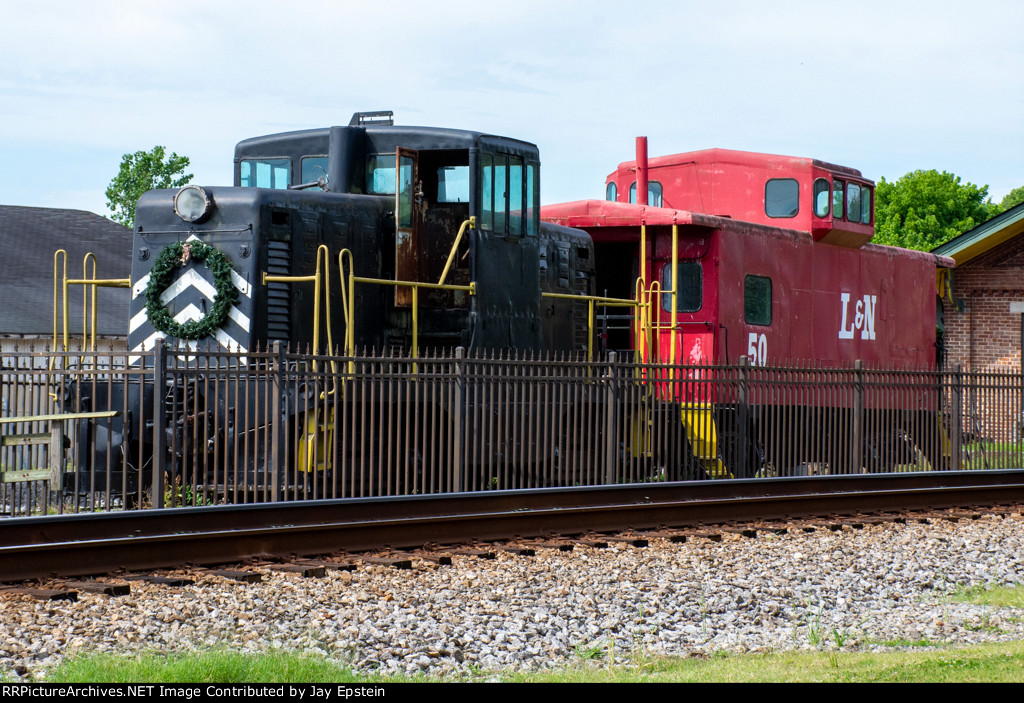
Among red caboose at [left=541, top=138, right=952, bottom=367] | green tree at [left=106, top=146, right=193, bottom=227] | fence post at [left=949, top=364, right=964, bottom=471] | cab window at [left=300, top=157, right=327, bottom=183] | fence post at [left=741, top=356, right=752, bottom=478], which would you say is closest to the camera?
cab window at [left=300, top=157, right=327, bottom=183]

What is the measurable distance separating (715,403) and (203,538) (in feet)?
22.3

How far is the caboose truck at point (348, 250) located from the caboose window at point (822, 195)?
5414mm

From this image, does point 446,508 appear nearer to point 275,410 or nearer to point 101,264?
point 275,410

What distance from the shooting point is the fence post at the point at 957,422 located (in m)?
15.6

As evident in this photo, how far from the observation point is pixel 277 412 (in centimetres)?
1028

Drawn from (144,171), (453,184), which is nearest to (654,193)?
(453,184)

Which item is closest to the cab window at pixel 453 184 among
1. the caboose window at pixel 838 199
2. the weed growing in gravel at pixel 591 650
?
the weed growing in gravel at pixel 591 650

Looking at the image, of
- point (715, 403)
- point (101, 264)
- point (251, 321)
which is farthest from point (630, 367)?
point (101, 264)

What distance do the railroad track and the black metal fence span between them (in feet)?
1.99

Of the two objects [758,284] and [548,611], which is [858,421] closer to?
[758,284]

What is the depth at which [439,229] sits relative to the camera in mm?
12070

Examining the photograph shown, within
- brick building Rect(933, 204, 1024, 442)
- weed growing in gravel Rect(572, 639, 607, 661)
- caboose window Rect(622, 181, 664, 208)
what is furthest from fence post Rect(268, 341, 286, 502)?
brick building Rect(933, 204, 1024, 442)

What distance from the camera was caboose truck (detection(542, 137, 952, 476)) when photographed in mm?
14445

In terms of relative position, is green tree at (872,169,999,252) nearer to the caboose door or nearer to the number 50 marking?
the number 50 marking
